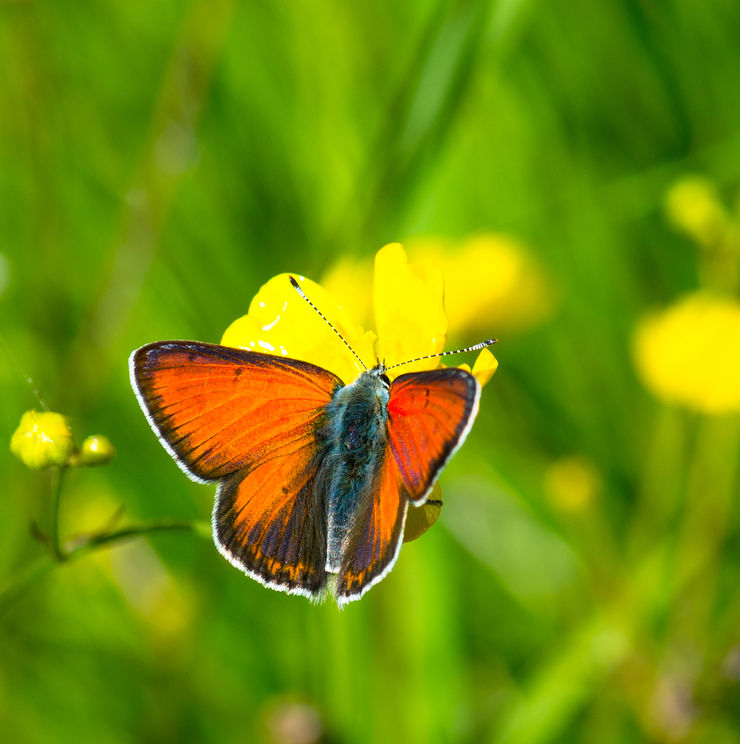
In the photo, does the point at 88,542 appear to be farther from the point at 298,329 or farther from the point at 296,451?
the point at 298,329

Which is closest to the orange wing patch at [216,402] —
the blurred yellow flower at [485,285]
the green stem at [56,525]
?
the green stem at [56,525]

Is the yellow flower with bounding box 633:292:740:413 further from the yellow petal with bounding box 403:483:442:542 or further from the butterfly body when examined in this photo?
the yellow petal with bounding box 403:483:442:542

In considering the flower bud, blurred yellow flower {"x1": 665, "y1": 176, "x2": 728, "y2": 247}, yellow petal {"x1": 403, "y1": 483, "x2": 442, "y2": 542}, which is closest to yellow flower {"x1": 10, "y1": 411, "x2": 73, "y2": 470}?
the flower bud

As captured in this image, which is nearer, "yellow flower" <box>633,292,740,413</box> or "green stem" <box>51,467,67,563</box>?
"green stem" <box>51,467,67,563</box>

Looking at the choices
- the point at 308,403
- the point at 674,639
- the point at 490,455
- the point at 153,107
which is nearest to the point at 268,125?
the point at 153,107

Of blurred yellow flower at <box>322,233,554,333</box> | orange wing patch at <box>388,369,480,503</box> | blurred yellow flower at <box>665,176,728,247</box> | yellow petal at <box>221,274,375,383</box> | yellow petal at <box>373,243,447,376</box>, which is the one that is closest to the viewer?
orange wing patch at <box>388,369,480,503</box>

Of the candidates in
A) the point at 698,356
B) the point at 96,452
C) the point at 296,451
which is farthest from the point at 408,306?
the point at 698,356

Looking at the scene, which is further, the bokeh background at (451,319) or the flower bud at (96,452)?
the bokeh background at (451,319)

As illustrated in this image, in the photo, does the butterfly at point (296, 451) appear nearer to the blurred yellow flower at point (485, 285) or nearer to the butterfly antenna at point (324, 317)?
the butterfly antenna at point (324, 317)
